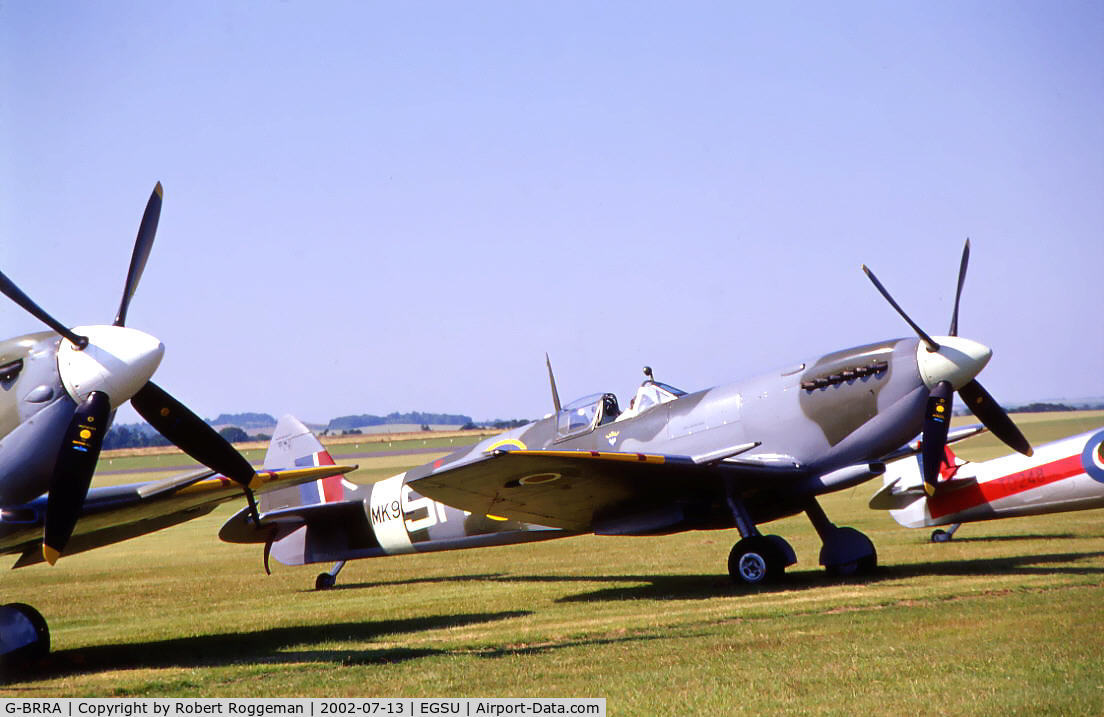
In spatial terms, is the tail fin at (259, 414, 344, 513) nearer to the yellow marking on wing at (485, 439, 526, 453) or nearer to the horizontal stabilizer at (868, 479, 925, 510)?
the yellow marking on wing at (485, 439, 526, 453)

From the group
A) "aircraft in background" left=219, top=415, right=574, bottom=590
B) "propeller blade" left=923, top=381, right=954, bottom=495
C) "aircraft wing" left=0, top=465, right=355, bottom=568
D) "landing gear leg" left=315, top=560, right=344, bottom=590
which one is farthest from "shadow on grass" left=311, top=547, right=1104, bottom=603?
"aircraft wing" left=0, top=465, right=355, bottom=568

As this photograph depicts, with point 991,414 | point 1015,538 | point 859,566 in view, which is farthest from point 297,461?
point 1015,538

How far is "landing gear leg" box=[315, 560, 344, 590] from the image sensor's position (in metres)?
14.6

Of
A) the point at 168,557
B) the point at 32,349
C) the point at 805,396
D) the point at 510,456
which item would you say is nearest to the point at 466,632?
the point at 510,456

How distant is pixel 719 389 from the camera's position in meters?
12.9

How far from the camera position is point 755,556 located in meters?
11.7

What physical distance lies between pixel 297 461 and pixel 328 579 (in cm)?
189

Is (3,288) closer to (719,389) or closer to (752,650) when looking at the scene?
(752,650)

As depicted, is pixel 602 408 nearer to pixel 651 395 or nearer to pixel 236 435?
pixel 651 395

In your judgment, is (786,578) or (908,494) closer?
(786,578)

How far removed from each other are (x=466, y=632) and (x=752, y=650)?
2.77m

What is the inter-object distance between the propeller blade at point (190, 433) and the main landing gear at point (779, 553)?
534cm

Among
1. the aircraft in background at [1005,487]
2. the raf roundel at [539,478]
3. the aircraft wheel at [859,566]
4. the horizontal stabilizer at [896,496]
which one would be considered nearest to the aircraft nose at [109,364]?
the raf roundel at [539,478]

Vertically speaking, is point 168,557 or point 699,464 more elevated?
point 699,464
